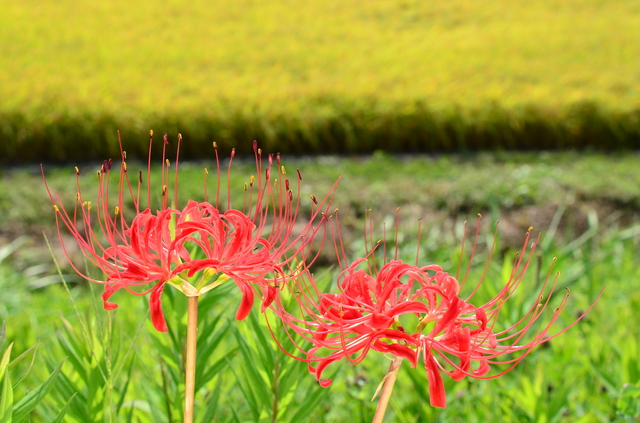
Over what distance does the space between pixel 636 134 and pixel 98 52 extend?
6035mm

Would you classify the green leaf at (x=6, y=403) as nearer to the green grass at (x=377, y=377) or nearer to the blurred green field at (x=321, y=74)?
the green grass at (x=377, y=377)

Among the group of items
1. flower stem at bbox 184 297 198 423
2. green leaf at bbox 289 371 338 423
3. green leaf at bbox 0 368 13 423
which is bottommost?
green leaf at bbox 289 371 338 423

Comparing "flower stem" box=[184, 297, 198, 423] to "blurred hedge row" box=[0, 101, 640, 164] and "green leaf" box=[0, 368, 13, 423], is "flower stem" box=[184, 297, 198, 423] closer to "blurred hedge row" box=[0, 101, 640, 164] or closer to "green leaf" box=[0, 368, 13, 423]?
"green leaf" box=[0, 368, 13, 423]

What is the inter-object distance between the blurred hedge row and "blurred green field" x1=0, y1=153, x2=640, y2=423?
30 cm

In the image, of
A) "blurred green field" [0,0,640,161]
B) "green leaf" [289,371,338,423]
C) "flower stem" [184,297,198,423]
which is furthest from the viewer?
"blurred green field" [0,0,640,161]

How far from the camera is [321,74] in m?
6.78

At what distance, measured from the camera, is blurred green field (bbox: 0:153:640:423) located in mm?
743

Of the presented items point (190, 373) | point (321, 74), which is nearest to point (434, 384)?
point (190, 373)

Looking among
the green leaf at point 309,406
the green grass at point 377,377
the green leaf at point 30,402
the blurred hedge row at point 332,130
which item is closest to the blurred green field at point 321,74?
the blurred hedge row at point 332,130

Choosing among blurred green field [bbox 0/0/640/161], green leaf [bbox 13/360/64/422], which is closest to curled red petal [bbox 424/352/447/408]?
green leaf [bbox 13/360/64/422]

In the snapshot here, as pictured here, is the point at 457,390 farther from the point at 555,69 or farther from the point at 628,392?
the point at 555,69

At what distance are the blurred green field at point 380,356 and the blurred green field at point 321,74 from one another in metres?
0.42

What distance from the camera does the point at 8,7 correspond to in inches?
336

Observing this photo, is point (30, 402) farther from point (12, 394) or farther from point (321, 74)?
point (321, 74)
